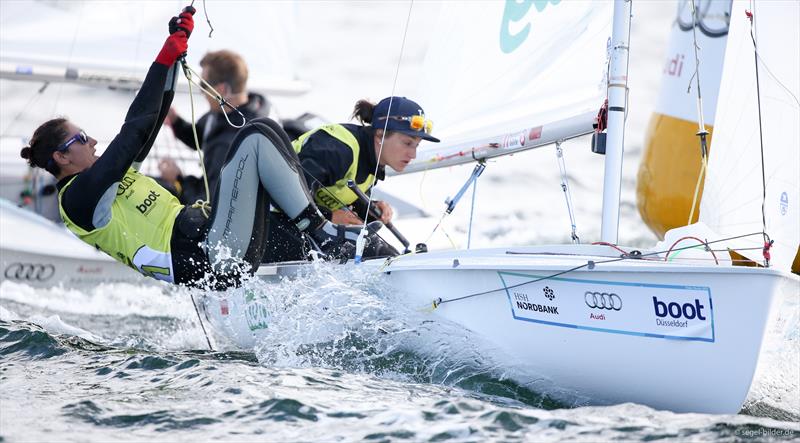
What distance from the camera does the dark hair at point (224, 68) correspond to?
5504 mm

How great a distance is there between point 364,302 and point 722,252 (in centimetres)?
115

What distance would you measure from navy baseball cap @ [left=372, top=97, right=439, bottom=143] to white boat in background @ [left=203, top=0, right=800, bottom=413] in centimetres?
33

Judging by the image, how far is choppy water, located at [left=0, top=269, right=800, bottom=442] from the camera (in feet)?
9.52

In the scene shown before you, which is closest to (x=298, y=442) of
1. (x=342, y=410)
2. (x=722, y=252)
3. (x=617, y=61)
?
(x=342, y=410)

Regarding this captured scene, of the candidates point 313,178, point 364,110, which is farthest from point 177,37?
point 364,110

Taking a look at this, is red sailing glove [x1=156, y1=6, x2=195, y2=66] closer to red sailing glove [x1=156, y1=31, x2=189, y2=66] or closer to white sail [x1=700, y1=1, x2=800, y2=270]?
red sailing glove [x1=156, y1=31, x2=189, y2=66]

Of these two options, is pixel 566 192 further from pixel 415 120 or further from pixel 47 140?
pixel 47 140

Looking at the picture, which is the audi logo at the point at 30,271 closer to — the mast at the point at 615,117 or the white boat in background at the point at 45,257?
the white boat in background at the point at 45,257

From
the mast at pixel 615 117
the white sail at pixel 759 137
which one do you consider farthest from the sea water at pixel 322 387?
the mast at pixel 615 117

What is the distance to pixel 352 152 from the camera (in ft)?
13.8

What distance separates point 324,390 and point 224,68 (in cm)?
264

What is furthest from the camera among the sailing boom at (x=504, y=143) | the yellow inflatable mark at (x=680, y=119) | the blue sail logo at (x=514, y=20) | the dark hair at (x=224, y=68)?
the yellow inflatable mark at (x=680, y=119)

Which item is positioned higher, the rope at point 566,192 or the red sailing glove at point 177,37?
the red sailing glove at point 177,37

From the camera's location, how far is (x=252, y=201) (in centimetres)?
381
